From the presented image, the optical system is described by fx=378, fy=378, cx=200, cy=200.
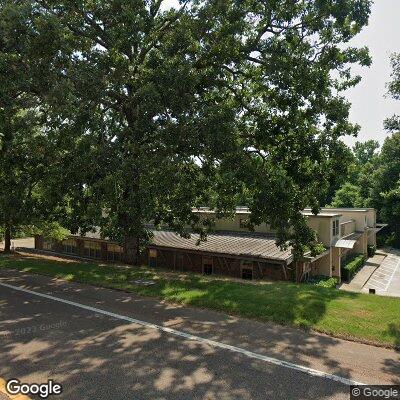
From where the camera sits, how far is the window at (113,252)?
33719 mm

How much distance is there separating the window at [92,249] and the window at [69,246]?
179cm

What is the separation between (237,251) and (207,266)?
3.37 m

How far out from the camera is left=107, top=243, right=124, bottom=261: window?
1328 inches

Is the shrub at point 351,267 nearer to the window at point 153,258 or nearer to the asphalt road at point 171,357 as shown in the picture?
the window at point 153,258

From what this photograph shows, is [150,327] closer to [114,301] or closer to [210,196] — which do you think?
[114,301]

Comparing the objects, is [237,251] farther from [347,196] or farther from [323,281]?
[347,196]

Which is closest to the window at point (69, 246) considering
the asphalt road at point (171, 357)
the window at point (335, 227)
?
the window at point (335, 227)

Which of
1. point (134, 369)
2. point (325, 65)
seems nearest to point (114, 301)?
point (134, 369)

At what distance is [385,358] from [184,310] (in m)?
5.06

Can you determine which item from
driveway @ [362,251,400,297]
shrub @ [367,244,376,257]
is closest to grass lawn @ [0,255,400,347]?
driveway @ [362,251,400,297]

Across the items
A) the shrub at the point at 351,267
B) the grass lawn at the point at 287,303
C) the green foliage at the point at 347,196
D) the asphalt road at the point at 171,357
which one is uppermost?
the green foliage at the point at 347,196

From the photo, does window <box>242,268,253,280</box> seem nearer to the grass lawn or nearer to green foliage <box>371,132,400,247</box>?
the grass lawn

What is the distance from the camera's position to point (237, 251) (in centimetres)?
2612

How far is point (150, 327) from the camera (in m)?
8.93
